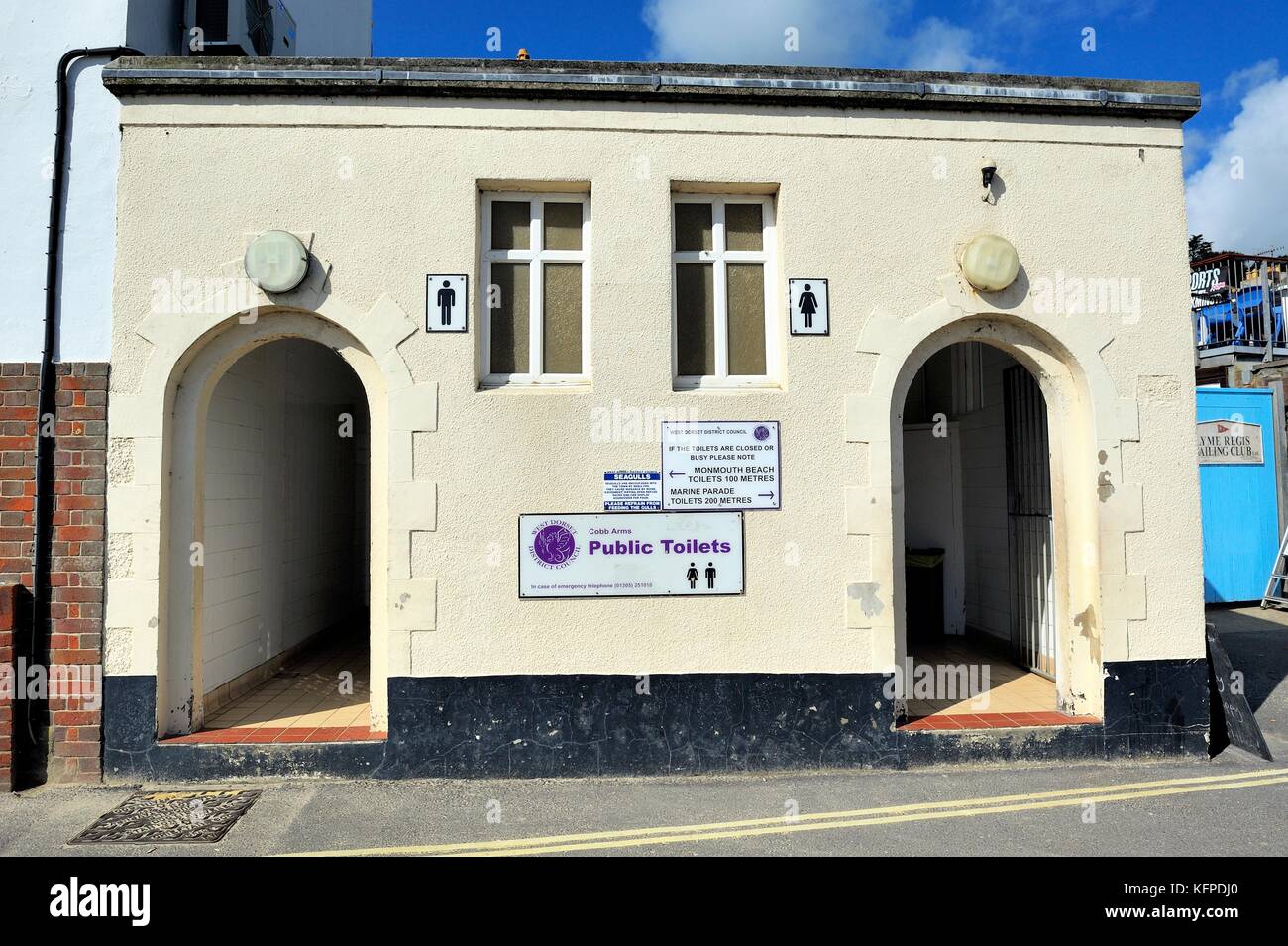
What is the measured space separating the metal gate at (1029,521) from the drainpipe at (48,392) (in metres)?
8.38

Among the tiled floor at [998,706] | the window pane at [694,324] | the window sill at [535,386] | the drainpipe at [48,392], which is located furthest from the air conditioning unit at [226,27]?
the tiled floor at [998,706]

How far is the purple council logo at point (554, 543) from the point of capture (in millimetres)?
5684

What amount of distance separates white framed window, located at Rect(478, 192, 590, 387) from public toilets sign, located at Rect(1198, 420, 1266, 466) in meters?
10.3

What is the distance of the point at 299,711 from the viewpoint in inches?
254

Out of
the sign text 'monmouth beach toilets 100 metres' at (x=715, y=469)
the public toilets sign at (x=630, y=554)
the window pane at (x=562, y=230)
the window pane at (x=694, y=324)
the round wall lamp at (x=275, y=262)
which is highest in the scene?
the window pane at (x=562, y=230)

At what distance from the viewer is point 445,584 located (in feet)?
18.5

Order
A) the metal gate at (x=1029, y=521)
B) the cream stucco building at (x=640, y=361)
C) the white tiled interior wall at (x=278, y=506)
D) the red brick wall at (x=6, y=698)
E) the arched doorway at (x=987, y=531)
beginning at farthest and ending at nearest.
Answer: the metal gate at (x=1029, y=521) < the white tiled interior wall at (x=278, y=506) < the arched doorway at (x=987, y=531) < the cream stucco building at (x=640, y=361) < the red brick wall at (x=6, y=698)

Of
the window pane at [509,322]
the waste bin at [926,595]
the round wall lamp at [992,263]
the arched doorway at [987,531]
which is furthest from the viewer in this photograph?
the waste bin at [926,595]

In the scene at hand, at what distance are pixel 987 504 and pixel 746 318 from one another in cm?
445

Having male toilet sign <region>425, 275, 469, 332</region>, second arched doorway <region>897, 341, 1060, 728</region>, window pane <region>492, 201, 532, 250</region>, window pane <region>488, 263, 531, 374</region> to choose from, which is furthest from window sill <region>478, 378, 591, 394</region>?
second arched doorway <region>897, 341, 1060, 728</region>

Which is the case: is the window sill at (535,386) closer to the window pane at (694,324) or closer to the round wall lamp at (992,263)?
the window pane at (694,324)

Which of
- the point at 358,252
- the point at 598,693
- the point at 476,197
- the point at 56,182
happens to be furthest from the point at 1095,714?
the point at 56,182
